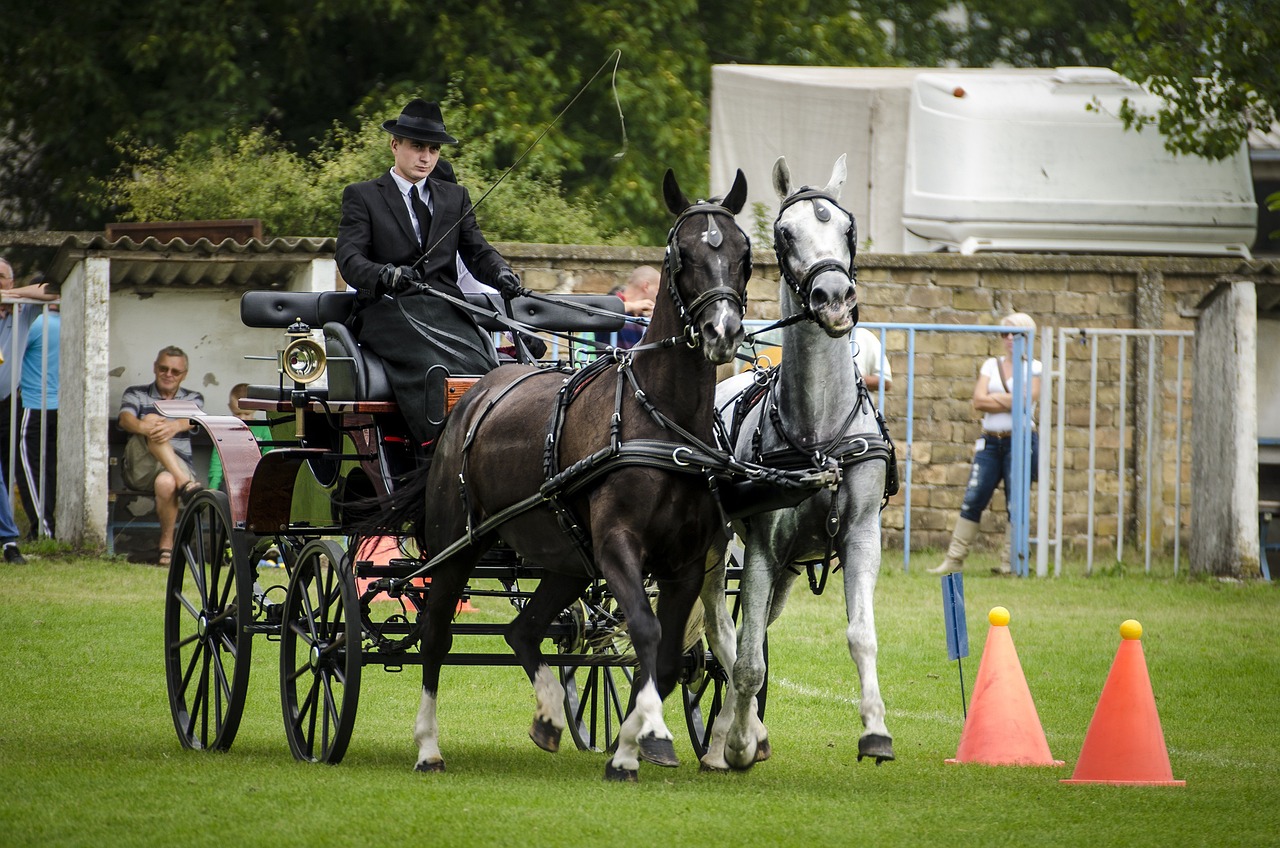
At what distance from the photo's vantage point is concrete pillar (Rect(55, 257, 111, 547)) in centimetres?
1417

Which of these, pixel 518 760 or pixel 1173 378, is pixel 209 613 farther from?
pixel 1173 378

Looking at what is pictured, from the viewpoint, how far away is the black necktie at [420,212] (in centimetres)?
838

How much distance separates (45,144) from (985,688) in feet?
58.3

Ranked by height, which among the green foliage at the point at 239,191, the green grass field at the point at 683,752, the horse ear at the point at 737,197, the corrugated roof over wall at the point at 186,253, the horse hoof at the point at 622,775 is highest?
the green foliage at the point at 239,191

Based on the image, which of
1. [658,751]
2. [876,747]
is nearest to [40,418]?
[658,751]

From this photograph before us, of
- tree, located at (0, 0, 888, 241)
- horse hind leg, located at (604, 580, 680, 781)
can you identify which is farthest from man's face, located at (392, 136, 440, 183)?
tree, located at (0, 0, 888, 241)

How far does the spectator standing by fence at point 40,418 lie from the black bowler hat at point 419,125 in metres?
7.18

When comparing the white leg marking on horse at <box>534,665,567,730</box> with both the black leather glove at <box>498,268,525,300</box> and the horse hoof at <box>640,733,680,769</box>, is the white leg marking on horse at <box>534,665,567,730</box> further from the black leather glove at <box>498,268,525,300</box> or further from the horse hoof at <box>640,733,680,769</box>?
the black leather glove at <box>498,268,525,300</box>

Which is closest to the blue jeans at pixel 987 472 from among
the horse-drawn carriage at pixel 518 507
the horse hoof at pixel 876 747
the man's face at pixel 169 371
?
the horse-drawn carriage at pixel 518 507

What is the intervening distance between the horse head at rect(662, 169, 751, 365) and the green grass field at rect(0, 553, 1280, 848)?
5.34ft

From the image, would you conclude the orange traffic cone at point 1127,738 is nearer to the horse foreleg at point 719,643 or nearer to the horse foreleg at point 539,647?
the horse foreleg at point 719,643

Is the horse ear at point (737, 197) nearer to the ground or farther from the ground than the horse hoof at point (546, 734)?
farther from the ground

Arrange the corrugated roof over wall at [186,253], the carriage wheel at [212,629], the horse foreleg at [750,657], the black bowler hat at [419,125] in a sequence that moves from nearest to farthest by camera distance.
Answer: the horse foreleg at [750,657] < the carriage wheel at [212,629] < the black bowler hat at [419,125] < the corrugated roof over wall at [186,253]

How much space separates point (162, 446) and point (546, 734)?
7.88 m
